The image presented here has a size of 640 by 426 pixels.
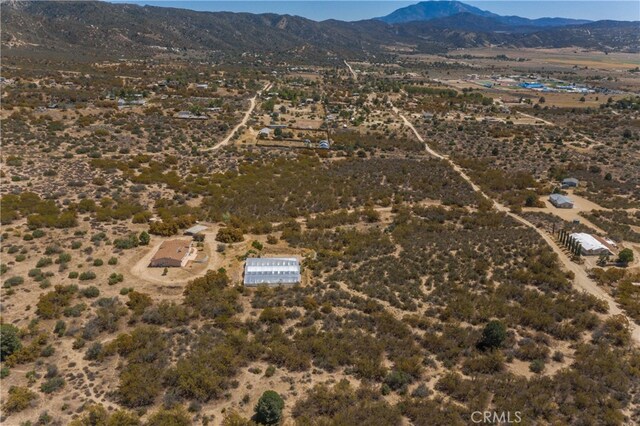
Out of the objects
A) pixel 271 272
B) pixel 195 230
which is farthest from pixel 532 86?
pixel 271 272

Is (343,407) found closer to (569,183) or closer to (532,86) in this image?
(569,183)

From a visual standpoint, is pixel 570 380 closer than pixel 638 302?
Yes

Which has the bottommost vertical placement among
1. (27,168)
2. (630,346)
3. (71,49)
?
(630,346)

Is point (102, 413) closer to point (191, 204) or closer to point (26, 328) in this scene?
point (26, 328)

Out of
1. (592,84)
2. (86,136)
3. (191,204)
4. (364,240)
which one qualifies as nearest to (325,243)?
(364,240)

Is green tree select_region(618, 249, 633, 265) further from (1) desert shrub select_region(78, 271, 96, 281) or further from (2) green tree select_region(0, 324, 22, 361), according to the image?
(2) green tree select_region(0, 324, 22, 361)

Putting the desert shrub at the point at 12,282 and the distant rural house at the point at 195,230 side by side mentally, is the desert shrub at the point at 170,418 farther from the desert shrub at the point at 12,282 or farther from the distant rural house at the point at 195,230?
the distant rural house at the point at 195,230

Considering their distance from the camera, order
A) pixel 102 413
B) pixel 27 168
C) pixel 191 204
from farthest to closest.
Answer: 1. pixel 27 168
2. pixel 191 204
3. pixel 102 413

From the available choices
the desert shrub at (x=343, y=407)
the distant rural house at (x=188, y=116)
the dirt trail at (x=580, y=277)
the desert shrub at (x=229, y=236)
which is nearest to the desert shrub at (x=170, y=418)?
the desert shrub at (x=343, y=407)
